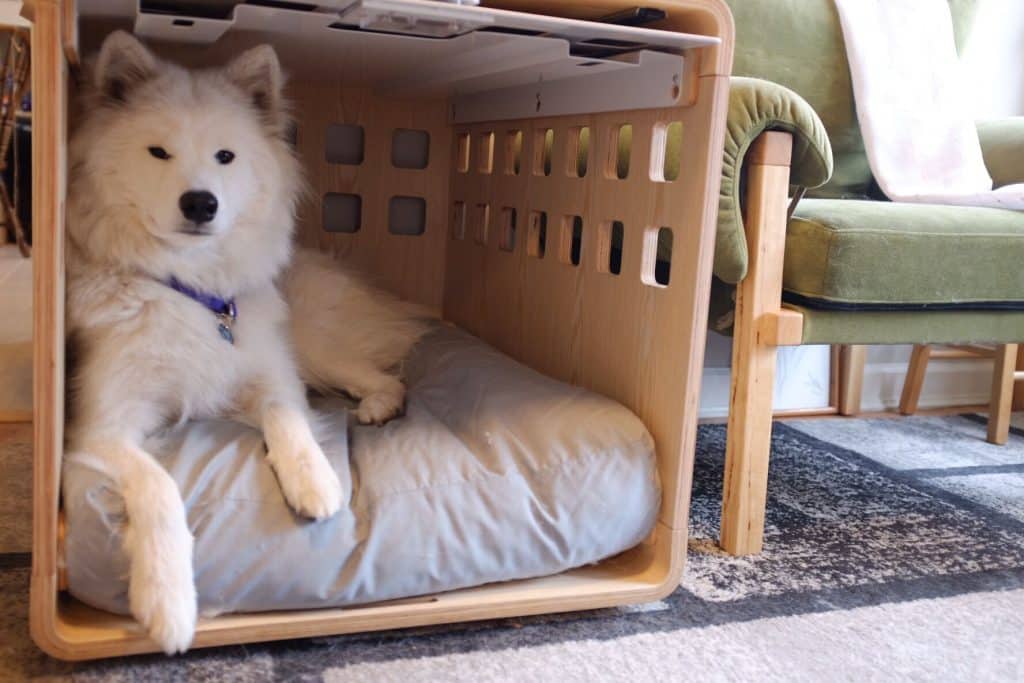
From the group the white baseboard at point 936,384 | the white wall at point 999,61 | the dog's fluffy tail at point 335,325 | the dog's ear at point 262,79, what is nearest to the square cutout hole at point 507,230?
the dog's fluffy tail at point 335,325

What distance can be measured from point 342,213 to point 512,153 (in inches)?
18.9

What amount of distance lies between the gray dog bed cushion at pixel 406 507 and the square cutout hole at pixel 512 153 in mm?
647

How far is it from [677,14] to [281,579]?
3.21ft

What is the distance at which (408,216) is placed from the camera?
2.43 m

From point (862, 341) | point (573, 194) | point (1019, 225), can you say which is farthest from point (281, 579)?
point (1019, 225)

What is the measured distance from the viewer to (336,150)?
2275mm

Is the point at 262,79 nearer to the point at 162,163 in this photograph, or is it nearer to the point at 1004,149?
the point at 162,163

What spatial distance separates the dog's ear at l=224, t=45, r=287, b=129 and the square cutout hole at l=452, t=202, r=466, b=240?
28.7 inches

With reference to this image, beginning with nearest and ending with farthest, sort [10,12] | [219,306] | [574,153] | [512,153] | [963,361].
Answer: [219,306]
[574,153]
[512,153]
[963,361]
[10,12]

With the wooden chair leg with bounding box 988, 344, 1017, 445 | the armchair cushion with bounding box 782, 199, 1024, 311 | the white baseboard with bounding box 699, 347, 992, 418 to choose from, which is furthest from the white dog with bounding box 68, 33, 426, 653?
the wooden chair leg with bounding box 988, 344, 1017, 445

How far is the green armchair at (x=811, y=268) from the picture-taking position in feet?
5.17

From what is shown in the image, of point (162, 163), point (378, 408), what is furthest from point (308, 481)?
point (162, 163)

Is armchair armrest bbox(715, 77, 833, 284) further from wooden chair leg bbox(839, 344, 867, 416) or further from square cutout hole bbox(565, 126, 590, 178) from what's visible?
wooden chair leg bbox(839, 344, 867, 416)

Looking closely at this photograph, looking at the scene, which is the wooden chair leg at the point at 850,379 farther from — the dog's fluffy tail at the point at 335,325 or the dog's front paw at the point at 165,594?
the dog's front paw at the point at 165,594
